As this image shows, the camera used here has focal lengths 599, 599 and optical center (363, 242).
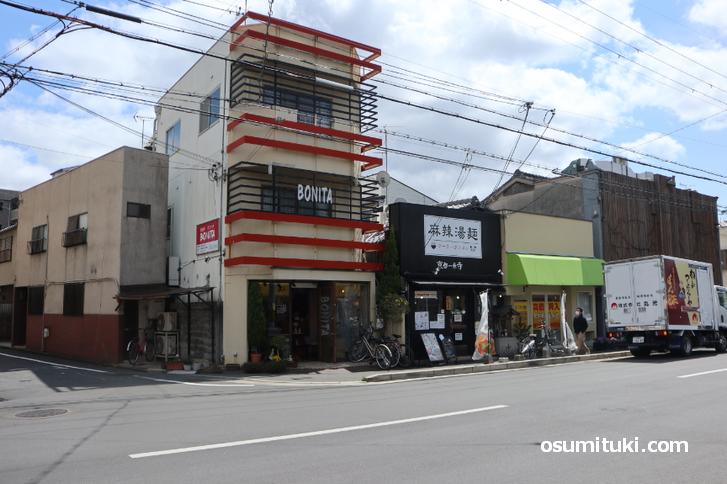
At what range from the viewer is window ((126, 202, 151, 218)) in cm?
2112

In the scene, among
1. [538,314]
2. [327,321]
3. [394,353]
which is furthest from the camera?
[538,314]

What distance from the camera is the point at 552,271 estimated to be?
Result: 79.5 feet

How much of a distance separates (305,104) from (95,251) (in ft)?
31.5

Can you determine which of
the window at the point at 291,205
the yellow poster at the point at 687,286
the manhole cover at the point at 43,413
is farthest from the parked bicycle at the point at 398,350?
the manhole cover at the point at 43,413

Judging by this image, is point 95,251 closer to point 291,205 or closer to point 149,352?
point 149,352

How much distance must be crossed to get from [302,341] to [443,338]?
188 inches

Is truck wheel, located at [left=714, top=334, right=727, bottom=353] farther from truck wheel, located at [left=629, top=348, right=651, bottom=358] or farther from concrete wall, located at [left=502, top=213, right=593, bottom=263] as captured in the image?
concrete wall, located at [left=502, top=213, right=593, bottom=263]

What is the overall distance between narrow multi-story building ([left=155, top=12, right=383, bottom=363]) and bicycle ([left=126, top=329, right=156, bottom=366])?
2287 mm

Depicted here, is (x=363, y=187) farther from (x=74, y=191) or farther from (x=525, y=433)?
(x=525, y=433)

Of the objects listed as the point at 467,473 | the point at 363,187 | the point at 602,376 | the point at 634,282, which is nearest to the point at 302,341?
the point at 363,187

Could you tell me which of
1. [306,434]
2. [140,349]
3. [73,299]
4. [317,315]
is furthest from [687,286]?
[73,299]

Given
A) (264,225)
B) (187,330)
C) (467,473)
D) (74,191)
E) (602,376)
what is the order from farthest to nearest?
(74,191)
(187,330)
(264,225)
(602,376)
(467,473)

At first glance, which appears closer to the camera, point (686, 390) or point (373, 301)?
point (686, 390)

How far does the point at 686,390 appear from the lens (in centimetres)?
1182
